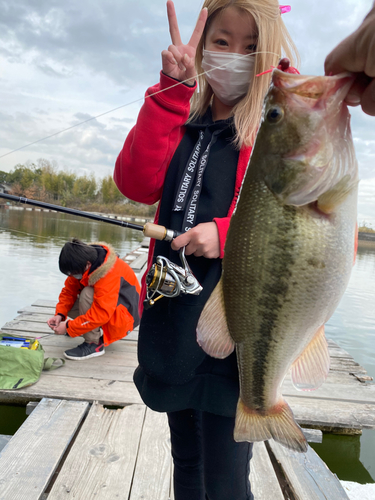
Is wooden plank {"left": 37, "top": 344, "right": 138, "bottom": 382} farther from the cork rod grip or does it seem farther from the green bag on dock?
the cork rod grip

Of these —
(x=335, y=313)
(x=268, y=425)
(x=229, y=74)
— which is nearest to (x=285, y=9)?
(x=229, y=74)

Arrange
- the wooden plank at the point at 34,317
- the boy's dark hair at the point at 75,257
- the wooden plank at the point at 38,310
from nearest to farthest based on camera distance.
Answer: the boy's dark hair at the point at 75,257
the wooden plank at the point at 34,317
the wooden plank at the point at 38,310

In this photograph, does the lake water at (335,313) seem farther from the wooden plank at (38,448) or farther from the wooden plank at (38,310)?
the wooden plank at (38,448)

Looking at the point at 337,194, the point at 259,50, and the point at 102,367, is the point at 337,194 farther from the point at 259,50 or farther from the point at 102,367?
the point at 102,367

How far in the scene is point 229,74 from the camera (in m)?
1.41

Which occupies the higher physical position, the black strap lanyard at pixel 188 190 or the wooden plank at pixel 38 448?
the black strap lanyard at pixel 188 190

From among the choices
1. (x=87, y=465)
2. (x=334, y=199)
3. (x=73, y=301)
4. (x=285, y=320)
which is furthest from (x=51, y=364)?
(x=334, y=199)

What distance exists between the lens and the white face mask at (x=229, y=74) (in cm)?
140

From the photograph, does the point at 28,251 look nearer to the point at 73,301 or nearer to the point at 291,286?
the point at 73,301

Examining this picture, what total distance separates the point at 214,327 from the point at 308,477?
1795mm

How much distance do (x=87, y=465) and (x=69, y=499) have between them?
27 centimetres

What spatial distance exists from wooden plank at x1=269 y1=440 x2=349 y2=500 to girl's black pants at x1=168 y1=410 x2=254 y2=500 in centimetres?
98

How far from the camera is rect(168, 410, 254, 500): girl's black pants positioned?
4.14ft

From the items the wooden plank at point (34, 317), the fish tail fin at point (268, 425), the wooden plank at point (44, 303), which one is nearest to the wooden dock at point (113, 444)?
the fish tail fin at point (268, 425)
